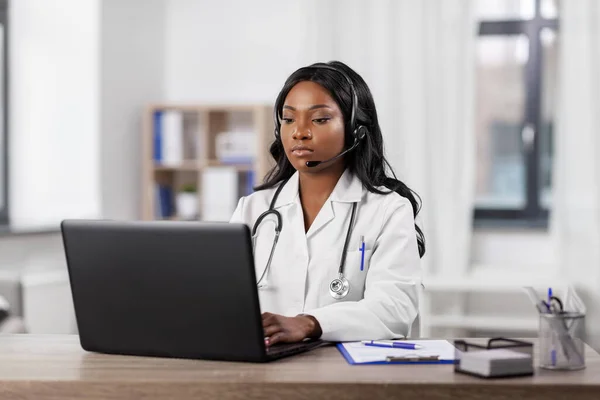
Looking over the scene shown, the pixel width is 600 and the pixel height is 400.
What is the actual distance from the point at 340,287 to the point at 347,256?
0.07 meters

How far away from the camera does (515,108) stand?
500cm

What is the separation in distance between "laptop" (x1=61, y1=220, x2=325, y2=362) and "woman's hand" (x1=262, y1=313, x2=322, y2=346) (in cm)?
2

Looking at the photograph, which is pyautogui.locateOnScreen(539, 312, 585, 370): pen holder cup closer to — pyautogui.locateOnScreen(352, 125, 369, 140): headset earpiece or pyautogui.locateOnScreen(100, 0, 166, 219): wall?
pyautogui.locateOnScreen(352, 125, 369, 140): headset earpiece

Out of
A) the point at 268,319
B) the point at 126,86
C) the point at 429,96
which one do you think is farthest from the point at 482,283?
the point at 268,319

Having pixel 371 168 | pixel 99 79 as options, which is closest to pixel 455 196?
pixel 99 79

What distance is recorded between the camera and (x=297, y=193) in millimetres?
2109

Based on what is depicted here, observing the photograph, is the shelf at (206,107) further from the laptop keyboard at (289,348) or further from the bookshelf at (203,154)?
the laptop keyboard at (289,348)

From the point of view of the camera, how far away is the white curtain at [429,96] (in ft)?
15.7

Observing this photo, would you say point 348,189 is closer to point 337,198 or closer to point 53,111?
point 337,198

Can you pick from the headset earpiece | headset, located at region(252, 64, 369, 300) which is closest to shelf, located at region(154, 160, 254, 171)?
headset, located at region(252, 64, 369, 300)

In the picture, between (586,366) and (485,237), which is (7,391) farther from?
(485,237)

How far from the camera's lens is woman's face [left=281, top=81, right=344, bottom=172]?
197 cm

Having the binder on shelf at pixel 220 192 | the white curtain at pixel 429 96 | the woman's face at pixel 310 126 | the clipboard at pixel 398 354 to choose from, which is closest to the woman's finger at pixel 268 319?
the clipboard at pixel 398 354

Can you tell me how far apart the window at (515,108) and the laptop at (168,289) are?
3.61m
